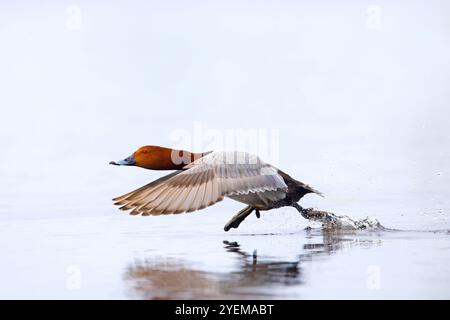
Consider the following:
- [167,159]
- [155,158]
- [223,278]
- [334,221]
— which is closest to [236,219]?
A: [167,159]

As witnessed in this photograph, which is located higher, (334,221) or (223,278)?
(334,221)

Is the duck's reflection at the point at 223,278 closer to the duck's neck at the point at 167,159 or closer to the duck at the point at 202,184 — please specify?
the duck at the point at 202,184

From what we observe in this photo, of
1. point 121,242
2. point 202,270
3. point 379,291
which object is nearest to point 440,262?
point 379,291

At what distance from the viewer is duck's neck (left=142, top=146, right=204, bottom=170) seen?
29.6ft

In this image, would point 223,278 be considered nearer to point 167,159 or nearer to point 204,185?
point 204,185

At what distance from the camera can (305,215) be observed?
9.42m

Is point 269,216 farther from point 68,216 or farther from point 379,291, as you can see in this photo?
point 379,291

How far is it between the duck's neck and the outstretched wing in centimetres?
71

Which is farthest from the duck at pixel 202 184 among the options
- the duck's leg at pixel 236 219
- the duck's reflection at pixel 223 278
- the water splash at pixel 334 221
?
the duck's reflection at pixel 223 278

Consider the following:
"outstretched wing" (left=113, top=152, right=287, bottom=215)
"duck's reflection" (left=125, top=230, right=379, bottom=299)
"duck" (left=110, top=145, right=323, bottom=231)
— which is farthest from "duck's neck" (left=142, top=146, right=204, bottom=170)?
"duck's reflection" (left=125, top=230, right=379, bottom=299)

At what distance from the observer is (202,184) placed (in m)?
7.93

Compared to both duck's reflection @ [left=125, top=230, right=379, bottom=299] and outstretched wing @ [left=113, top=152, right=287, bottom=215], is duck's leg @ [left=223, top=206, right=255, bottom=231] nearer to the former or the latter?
outstretched wing @ [left=113, top=152, right=287, bottom=215]

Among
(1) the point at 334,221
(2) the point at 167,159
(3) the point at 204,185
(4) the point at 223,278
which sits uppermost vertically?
(2) the point at 167,159

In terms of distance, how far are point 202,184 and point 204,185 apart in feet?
0.09
